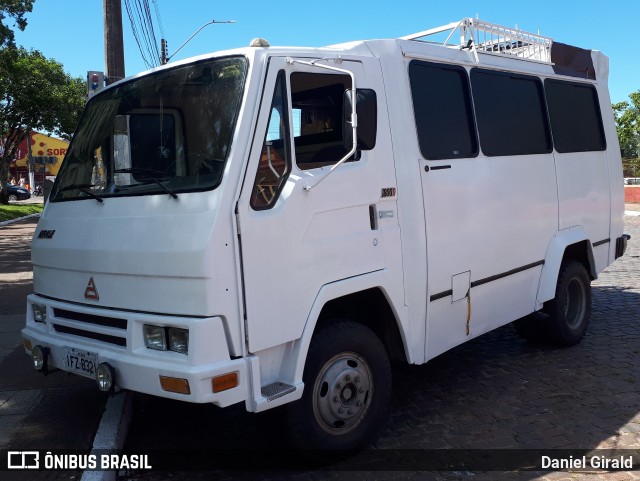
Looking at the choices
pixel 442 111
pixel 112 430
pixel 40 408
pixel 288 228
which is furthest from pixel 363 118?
pixel 40 408

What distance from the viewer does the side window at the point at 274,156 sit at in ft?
11.0

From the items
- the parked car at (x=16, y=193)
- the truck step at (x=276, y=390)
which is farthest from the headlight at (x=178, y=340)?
the parked car at (x=16, y=193)

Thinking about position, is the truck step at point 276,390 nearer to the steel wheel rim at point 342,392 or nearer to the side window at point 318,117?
the steel wheel rim at point 342,392

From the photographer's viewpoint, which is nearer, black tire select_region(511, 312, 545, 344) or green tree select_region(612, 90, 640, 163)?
black tire select_region(511, 312, 545, 344)

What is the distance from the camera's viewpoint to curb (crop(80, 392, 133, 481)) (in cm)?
365

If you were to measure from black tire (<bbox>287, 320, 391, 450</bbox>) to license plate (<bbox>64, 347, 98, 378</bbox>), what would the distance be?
1.16 m

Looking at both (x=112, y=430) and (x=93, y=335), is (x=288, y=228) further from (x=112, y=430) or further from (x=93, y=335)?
(x=112, y=430)

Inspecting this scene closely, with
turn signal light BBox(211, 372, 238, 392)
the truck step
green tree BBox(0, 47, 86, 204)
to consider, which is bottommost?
the truck step

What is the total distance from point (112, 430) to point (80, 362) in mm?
765

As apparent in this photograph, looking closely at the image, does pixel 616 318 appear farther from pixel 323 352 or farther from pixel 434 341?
pixel 323 352

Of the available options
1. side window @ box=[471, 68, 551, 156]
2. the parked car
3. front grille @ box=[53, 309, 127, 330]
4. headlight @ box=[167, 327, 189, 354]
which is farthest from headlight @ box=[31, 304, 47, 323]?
the parked car

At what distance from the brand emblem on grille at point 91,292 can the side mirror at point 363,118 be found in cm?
173

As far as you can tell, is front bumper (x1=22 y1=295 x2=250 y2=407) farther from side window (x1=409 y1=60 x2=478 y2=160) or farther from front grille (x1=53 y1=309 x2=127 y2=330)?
side window (x1=409 y1=60 x2=478 y2=160)

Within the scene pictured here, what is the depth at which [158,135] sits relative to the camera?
3.78 metres
